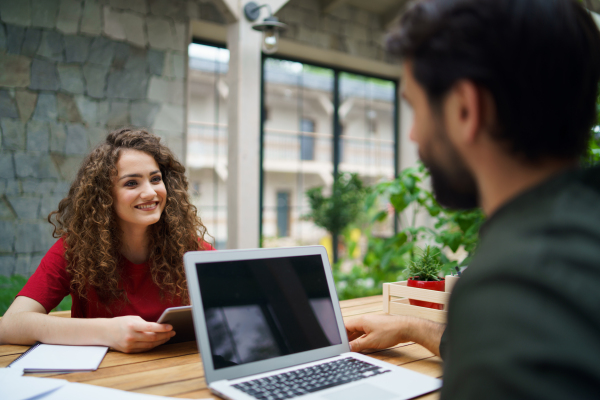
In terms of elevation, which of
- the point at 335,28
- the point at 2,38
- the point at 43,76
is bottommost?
Answer: the point at 43,76

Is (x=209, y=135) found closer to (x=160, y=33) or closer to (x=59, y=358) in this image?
(x=160, y=33)

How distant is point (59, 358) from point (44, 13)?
2.74 metres

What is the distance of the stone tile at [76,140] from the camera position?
3.07 metres

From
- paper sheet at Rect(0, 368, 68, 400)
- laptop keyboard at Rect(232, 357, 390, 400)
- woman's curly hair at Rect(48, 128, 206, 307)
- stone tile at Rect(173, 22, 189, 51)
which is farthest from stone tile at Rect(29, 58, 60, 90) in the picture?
laptop keyboard at Rect(232, 357, 390, 400)

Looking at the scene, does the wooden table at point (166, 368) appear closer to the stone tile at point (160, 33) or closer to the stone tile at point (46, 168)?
the stone tile at point (46, 168)

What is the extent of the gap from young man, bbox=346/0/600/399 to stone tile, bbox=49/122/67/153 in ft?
9.84

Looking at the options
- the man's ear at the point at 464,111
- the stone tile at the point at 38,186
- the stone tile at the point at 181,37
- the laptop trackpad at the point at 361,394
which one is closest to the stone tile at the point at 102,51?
the stone tile at the point at 181,37

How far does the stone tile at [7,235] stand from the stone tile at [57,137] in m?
0.55

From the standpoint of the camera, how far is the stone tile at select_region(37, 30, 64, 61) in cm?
295

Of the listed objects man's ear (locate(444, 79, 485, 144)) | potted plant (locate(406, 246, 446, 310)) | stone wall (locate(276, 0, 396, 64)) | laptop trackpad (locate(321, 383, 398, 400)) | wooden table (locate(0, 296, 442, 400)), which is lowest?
wooden table (locate(0, 296, 442, 400))

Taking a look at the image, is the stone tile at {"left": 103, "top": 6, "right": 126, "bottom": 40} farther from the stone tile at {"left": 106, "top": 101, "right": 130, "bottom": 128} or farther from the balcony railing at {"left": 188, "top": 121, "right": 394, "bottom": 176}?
the balcony railing at {"left": 188, "top": 121, "right": 394, "bottom": 176}

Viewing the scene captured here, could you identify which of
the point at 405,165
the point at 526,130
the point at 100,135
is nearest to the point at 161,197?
the point at 526,130

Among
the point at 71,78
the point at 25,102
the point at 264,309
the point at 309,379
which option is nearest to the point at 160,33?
the point at 71,78

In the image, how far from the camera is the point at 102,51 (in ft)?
10.4
